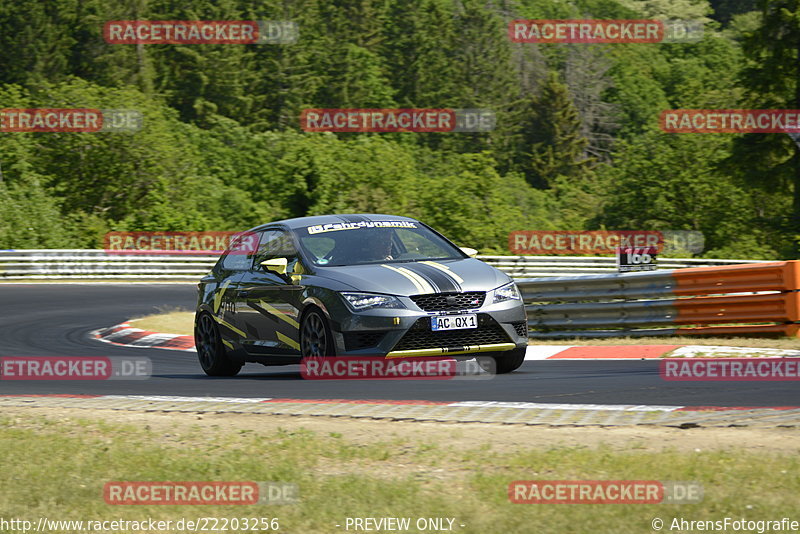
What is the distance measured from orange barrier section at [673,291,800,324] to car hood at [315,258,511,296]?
348cm

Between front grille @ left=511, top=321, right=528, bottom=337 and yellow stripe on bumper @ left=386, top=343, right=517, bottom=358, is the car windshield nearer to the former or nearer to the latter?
front grille @ left=511, top=321, right=528, bottom=337

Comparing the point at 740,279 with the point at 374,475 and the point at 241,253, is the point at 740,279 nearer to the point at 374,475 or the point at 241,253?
the point at 241,253

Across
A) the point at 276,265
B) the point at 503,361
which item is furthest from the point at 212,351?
the point at 503,361

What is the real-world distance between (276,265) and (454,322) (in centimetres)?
184

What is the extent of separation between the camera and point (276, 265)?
10.1m

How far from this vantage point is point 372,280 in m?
9.36

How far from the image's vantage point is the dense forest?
41.0m

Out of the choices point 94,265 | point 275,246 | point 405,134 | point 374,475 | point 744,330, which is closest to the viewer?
point 374,475

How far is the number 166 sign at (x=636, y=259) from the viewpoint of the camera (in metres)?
13.7

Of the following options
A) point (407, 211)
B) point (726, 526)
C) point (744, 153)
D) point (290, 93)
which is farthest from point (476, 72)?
point (726, 526)

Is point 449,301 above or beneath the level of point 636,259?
above

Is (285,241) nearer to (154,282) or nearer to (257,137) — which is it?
(154,282)

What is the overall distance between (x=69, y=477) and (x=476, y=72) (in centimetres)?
8211

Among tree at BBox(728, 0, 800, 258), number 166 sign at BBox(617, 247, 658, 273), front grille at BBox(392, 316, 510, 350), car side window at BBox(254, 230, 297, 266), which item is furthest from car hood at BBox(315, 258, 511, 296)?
tree at BBox(728, 0, 800, 258)
